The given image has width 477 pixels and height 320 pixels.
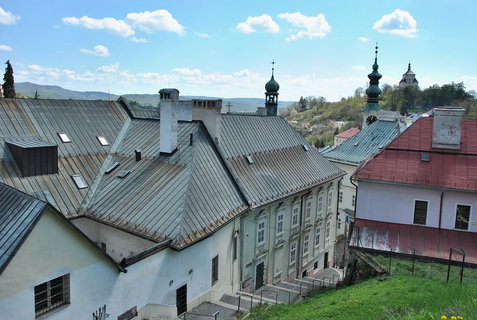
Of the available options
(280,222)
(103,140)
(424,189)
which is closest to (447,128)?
(424,189)

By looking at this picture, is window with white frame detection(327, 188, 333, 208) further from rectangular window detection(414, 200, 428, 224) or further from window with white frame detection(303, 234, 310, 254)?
rectangular window detection(414, 200, 428, 224)

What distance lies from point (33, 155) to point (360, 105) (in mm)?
141917

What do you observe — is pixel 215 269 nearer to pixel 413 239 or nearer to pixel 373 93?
pixel 413 239

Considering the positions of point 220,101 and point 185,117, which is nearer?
point 220,101

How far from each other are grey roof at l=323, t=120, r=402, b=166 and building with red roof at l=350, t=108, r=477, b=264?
15.4 metres

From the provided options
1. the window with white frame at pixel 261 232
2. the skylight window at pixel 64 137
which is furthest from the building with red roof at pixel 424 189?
the skylight window at pixel 64 137

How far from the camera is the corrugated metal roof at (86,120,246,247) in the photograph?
49.8 feet

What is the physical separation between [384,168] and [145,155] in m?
12.8

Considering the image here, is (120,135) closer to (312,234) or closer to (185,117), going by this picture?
(185,117)

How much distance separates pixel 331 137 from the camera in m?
111

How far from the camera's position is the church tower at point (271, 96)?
1499 inches

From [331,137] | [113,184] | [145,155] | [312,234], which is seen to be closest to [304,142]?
[312,234]

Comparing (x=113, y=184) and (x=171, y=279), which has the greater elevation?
(x=113, y=184)

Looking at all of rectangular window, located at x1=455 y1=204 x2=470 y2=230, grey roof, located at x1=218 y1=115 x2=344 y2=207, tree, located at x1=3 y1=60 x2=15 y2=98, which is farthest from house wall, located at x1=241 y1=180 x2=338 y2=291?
tree, located at x1=3 y1=60 x2=15 y2=98
